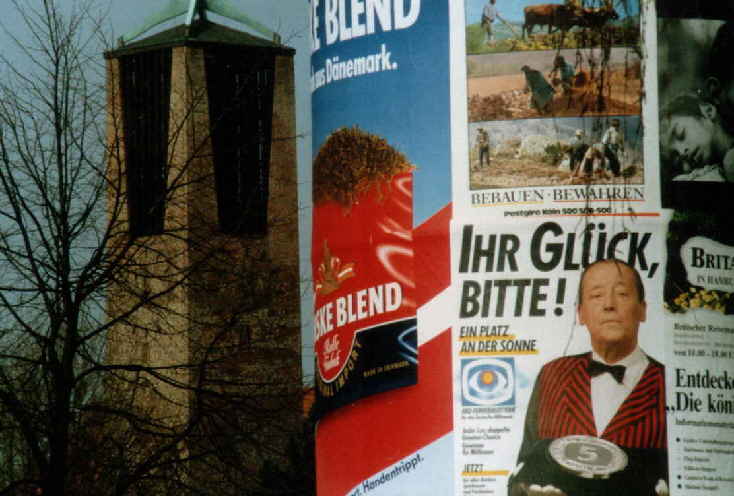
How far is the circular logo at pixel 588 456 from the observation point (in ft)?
51.2

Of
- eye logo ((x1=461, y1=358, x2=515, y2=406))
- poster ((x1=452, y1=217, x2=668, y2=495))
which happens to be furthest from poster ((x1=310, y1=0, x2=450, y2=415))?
poster ((x1=452, y1=217, x2=668, y2=495))

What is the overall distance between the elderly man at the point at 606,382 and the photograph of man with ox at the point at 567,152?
0.79 meters

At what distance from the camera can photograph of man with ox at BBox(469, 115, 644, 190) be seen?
1588cm

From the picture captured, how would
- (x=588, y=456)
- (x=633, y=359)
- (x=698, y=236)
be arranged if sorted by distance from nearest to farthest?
(x=588, y=456) < (x=633, y=359) < (x=698, y=236)

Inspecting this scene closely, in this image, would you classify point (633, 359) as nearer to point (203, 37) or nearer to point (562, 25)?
point (562, 25)

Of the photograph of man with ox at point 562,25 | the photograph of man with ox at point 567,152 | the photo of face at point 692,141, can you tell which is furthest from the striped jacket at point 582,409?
the photograph of man with ox at point 562,25

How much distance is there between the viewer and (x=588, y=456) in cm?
1567

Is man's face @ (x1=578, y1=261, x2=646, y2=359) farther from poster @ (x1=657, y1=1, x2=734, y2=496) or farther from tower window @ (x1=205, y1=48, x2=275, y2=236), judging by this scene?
tower window @ (x1=205, y1=48, x2=275, y2=236)

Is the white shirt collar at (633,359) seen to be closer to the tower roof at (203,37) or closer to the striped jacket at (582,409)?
the striped jacket at (582,409)

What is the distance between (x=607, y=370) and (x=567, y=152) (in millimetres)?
1900

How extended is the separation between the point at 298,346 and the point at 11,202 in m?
59.1

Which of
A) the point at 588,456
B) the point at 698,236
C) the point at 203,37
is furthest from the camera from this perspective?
the point at 203,37

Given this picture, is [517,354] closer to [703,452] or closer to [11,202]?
[703,452]

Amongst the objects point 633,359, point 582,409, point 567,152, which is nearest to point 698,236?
point 633,359
